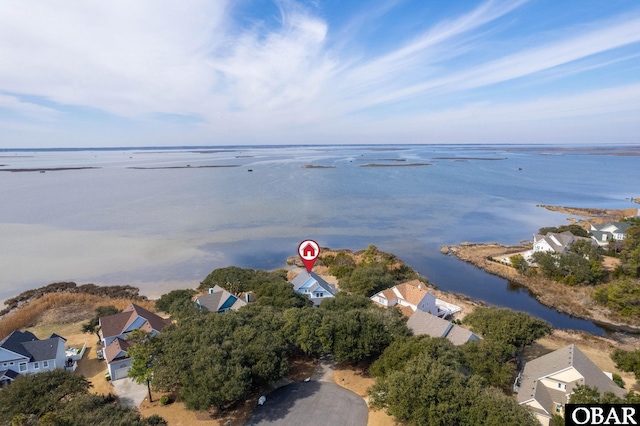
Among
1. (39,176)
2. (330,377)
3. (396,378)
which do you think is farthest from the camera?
(39,176)

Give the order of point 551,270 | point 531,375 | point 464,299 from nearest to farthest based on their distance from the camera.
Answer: point 531,375, point 464,299, point 551,270

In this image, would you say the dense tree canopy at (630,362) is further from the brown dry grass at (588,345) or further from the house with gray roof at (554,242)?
the house with gray roof at (554,242)

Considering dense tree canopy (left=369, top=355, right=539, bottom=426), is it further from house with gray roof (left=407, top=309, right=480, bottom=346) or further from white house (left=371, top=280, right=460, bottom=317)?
white house (left=371, top=280, right=460, bottom=317)

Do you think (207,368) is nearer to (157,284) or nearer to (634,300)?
(157,284)

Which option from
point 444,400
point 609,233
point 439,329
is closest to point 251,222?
point 439,329

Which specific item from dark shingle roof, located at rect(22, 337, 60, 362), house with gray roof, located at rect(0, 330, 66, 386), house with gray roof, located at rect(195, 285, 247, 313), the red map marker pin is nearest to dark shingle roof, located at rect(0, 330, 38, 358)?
house with gray roof, located at rect(0, 330, 66, 386)

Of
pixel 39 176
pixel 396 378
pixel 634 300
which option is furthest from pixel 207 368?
pixel 39 176

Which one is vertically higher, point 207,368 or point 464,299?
point 207,368
